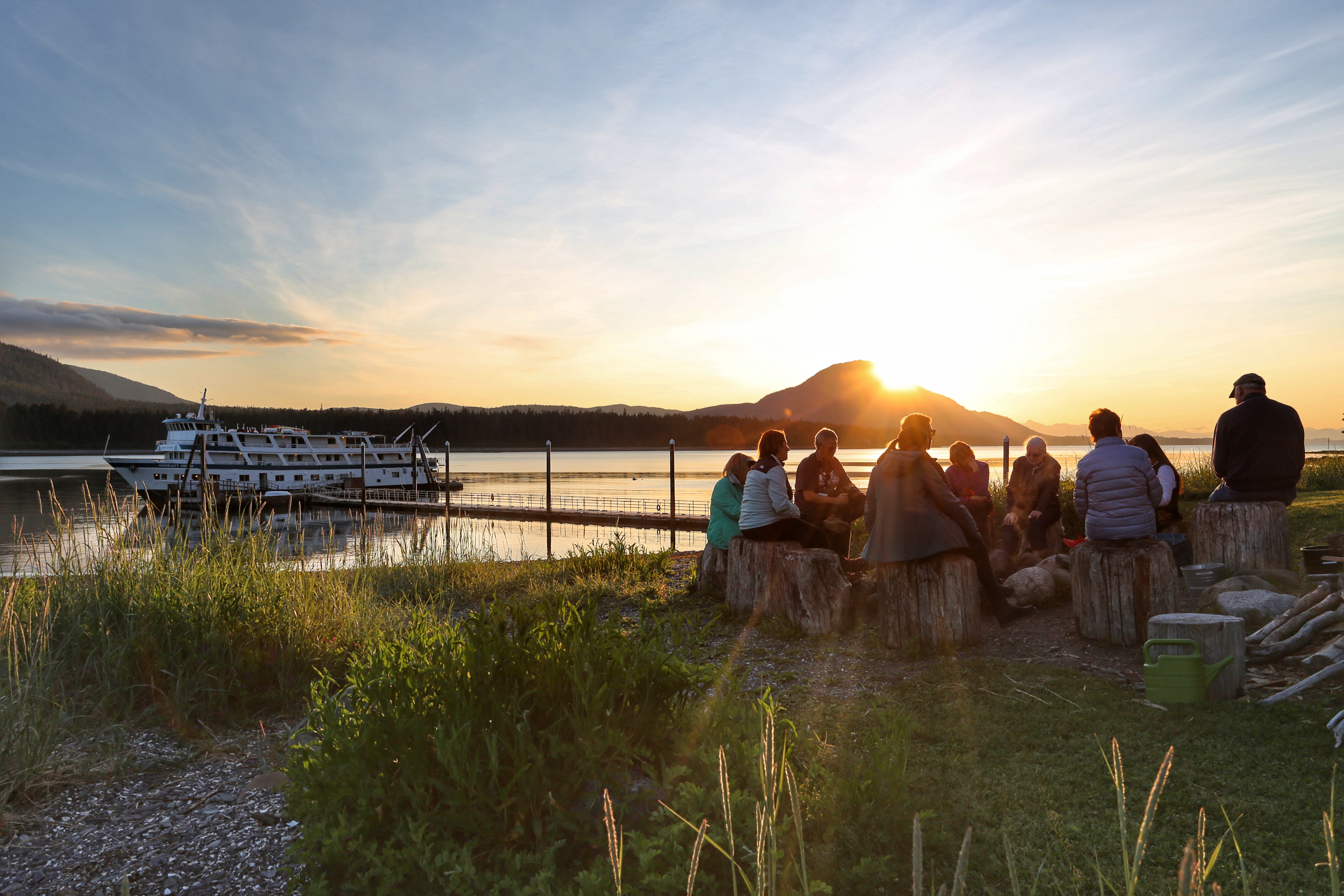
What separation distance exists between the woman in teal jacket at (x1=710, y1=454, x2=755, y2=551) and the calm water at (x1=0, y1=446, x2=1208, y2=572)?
10.9 feet

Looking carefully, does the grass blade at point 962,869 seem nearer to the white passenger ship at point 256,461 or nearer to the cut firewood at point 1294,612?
the cut firewood at point 1294,612

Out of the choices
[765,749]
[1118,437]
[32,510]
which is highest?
[1118,437]

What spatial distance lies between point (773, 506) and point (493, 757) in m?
4.03

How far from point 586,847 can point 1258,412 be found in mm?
6001

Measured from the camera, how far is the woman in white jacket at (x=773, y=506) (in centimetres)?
593

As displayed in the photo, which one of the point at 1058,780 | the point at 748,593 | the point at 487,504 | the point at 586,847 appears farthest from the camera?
the point at 487,504

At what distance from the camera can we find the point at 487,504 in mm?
37750

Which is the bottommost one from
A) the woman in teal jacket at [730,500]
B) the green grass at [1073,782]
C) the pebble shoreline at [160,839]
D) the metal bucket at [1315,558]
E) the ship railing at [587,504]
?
the ship railing at [587,504]

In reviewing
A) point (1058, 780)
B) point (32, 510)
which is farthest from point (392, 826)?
point (32, 510)

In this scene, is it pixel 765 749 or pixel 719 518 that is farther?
pixel 719 518

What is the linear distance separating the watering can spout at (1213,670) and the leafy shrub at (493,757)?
257 centimetres

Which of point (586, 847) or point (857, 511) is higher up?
point (857, 511)

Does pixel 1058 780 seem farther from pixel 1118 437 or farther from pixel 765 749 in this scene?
pixel 1118 437

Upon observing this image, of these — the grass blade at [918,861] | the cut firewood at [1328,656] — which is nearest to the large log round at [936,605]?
the cut firewood at [1328,656]
